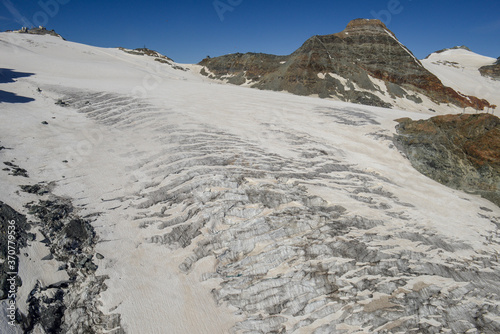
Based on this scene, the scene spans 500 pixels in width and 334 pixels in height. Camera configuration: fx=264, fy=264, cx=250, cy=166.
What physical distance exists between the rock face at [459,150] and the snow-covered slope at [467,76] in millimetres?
25648

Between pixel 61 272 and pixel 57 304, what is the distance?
0.61m

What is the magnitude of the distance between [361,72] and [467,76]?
22.7 m

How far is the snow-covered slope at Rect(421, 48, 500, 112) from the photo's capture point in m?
33.7

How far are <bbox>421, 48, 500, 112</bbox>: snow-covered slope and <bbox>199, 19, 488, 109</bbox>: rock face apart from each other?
3807 millimetres

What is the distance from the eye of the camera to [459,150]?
9602mm

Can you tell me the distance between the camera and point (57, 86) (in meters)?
15.6

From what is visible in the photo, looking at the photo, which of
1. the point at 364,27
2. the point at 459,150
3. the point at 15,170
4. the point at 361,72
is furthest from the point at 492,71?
the point at 15,170

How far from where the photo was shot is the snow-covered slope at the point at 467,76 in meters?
33.7

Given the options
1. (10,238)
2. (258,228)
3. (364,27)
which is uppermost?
(364,27)

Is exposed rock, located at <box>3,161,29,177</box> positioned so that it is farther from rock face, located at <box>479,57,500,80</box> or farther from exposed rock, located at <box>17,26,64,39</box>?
rock face, located at <box>479,57,500,80</box>

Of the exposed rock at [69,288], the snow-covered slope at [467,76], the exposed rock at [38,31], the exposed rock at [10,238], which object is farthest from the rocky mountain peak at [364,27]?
the exposed rock at [38,31]

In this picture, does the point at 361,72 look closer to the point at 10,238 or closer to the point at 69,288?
the point at 69,288

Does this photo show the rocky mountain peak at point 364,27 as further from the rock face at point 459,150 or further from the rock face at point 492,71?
the rock face at point 459,150

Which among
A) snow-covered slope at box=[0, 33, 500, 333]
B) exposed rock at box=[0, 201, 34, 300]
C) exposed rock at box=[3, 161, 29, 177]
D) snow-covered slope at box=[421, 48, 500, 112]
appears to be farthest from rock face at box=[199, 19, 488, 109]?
exposed rock at box=[0, 201, 34, 300]
